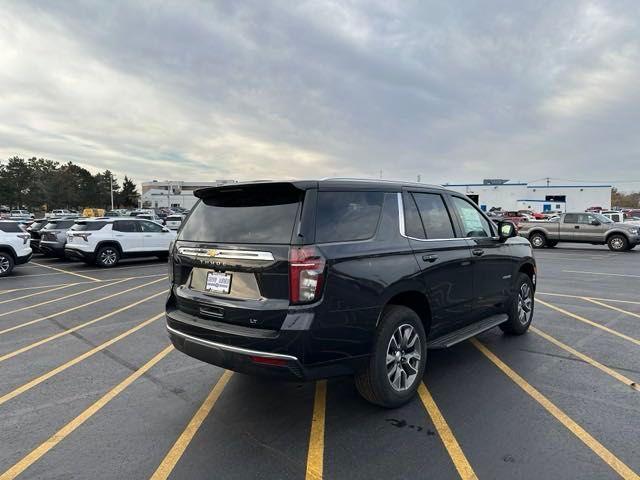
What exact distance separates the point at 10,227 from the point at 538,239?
21894mm

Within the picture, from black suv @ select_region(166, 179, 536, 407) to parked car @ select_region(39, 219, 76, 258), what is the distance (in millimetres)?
13288

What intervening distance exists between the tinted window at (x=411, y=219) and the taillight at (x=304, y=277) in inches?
46.9

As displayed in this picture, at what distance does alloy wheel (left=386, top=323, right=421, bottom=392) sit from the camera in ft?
11.5

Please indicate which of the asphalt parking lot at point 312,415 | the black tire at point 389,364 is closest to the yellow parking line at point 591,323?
the asphalt parking lot at point 312,415

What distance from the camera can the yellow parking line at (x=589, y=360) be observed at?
13.2ft

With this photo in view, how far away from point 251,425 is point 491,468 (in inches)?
68.6

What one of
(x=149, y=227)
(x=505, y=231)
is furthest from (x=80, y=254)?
(x=505, y=231)

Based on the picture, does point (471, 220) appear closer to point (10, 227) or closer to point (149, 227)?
point (149, 227)

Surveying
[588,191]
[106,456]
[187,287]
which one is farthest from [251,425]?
[588,191]

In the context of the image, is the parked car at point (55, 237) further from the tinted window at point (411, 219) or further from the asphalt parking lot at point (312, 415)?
the tinted window at point (411, 219)

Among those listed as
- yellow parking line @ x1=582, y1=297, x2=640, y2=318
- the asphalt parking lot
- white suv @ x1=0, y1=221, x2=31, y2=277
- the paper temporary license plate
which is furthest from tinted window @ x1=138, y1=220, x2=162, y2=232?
yellow parking line @ x1=582, y1=297, x2=640, y2=318

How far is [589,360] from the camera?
15.1ft

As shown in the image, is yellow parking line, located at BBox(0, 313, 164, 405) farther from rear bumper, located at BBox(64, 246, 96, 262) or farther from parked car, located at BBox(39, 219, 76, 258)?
parked car, located at BBox(39, 219, 76, 258)

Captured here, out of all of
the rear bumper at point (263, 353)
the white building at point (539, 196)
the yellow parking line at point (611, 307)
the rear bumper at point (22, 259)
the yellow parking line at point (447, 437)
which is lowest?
the yellow parking line at point (447, 437)
